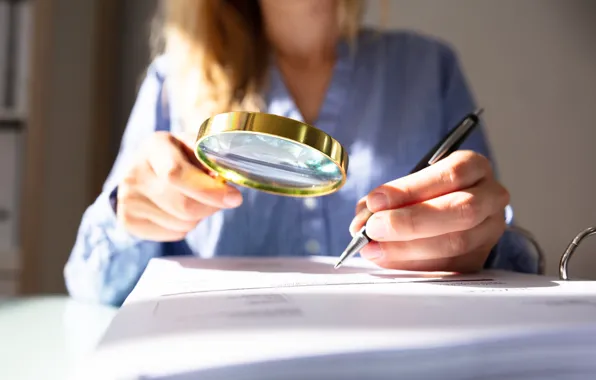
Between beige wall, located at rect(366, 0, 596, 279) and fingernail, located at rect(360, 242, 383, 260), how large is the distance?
89 centimetres

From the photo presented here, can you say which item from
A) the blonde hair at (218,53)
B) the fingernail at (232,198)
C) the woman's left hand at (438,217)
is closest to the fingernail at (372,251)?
the woman's left hand at (438,217)

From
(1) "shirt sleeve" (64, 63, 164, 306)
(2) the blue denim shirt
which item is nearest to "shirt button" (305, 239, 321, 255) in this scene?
(2) the blue denim shirt

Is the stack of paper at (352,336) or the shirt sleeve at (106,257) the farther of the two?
the shirt sleeve at (106,257)

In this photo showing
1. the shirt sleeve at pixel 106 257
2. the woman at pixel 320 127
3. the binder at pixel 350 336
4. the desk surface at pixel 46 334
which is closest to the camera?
the binder at pixel 350 336

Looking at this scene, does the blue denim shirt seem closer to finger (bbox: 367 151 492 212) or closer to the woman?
the woman

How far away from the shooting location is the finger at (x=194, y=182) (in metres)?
0.45

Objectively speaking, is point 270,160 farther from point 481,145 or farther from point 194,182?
point 481,145

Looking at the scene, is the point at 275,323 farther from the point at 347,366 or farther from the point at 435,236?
the point at 435,236

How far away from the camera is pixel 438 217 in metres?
0.41

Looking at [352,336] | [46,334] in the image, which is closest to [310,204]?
[46,334]

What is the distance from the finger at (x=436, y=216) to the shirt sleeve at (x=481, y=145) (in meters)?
0.11

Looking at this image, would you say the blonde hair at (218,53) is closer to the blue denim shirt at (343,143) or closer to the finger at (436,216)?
the blue denim shirt at (343,143)

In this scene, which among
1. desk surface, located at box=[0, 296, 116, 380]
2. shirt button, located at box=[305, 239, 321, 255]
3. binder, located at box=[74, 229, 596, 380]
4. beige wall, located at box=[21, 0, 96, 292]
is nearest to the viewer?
binder, located at box=[74, 229, 596, 380]

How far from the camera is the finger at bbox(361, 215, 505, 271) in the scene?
0.42 meters
